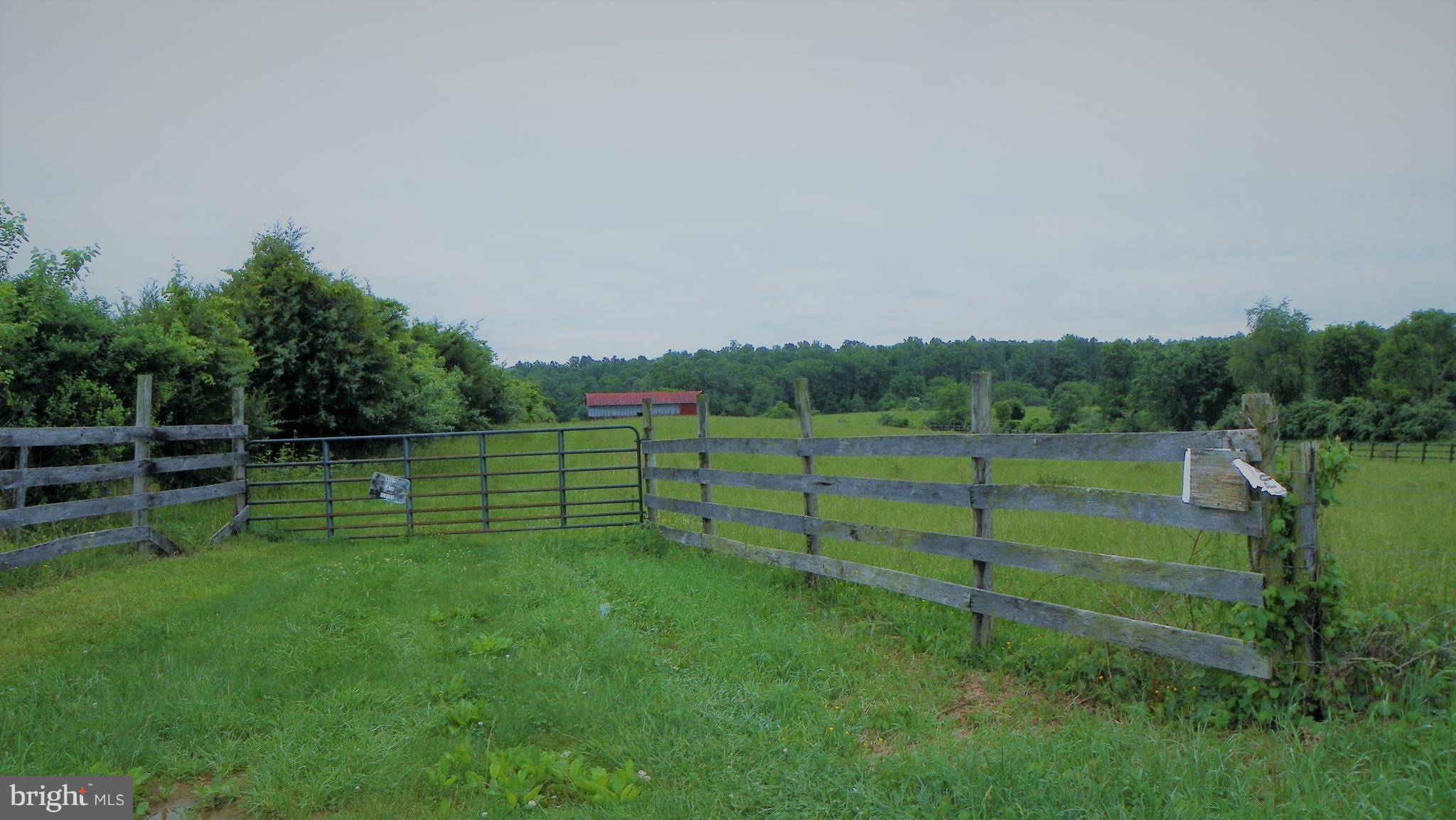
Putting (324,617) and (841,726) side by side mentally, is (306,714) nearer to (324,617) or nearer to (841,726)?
(324,617)

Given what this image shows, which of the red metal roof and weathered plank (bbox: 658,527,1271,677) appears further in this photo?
the red metal roof

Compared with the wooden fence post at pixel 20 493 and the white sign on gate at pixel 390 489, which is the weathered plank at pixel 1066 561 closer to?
the white sign on gate at pixel 390 489

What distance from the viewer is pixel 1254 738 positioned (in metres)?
3.47

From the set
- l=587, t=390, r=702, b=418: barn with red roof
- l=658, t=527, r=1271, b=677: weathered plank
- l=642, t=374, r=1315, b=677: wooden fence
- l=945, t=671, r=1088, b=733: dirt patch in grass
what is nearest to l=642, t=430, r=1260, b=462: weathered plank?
l=642, t=374, r=1315, b=677: wooden fence

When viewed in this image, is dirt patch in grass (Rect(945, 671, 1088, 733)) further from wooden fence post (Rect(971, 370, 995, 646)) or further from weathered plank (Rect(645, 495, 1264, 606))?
weathered plank (Rect(645, 495, 1264, 606))

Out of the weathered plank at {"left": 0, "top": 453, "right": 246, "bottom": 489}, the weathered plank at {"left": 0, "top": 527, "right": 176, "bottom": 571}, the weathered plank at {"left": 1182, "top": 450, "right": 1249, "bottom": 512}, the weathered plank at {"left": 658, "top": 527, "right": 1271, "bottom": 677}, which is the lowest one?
the weathered plank at {"left": 0, "top": 527, "right": 176, "bottom": 571}

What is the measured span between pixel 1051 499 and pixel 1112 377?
83864 millimetres

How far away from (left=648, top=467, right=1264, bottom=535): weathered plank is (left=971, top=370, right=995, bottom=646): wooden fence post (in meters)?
0.11

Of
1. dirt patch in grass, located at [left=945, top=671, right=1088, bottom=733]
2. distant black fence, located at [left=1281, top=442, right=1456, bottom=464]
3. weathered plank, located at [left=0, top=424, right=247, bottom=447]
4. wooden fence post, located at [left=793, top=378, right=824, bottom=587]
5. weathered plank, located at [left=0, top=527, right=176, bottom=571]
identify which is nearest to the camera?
dirt patch in grass, located at [left=945, top=671, right=1088, bottom=733]

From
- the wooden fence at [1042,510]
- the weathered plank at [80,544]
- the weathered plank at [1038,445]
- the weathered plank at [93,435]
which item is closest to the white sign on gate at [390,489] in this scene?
the weathered plank at [93,435]

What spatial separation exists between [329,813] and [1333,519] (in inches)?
425

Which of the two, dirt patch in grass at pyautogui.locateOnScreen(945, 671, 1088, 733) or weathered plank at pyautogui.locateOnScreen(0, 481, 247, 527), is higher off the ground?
weathered plank at pyautogui.locateOnScreen(0, 481, 247, 527)

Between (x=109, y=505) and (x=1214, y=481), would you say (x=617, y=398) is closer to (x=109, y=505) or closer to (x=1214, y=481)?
(x=109, y=505)

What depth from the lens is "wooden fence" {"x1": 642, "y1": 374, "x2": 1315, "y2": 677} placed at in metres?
3.82
